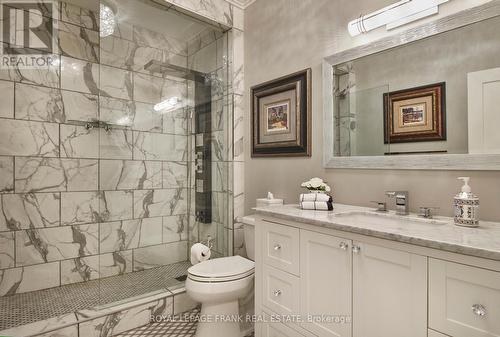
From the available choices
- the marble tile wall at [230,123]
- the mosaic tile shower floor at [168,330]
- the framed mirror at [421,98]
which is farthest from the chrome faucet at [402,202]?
the marble tile wall at [230,123]

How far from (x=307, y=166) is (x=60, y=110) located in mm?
2336

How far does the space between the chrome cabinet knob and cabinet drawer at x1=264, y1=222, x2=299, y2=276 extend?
74 centimetres

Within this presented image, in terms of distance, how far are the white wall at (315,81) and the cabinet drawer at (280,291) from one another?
0.68 metres

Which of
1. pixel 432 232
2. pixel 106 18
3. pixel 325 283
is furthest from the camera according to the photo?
pixel 106 18

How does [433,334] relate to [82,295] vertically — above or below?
above

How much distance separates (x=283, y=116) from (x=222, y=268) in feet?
4.17

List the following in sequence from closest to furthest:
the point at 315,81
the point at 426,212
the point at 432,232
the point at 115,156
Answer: the point at 432,232 → the point at 426,212 → the point at 315,81 → the point at 115,156

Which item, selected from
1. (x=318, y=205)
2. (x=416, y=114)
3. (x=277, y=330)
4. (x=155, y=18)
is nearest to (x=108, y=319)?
(x=277, y=330)

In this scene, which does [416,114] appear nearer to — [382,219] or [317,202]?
[382,219]

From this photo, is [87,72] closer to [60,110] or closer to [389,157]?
[60,110]

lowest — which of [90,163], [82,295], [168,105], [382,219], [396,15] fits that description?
[82,295]

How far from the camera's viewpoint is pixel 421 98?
153 centimetres

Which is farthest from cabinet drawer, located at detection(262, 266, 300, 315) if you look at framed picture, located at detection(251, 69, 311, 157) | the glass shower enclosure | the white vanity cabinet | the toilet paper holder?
the toilet paper holder

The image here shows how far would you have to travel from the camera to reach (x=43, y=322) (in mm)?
1843
